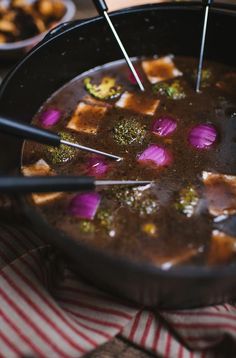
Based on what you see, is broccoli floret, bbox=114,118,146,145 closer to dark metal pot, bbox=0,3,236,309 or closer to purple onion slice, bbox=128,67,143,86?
purple onion slice, bbox=128,67,143,86

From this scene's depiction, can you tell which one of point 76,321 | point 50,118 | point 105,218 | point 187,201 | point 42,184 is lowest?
point 76,321

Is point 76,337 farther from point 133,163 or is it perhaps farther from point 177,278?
point 133,163

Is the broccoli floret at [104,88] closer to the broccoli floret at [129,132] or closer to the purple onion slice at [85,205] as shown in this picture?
the broccoli floret at [129,132]

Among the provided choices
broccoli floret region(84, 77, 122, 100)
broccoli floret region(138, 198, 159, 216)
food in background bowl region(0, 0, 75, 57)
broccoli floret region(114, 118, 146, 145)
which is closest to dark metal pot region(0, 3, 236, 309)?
broccoli floret region(84, 77, 122, 100)

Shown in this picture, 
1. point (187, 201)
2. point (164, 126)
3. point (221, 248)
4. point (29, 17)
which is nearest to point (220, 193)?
point (187, 201)

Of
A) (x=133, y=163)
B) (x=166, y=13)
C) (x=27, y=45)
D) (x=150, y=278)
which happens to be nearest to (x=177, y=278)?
(x=150, y=278)

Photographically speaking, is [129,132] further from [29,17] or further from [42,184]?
[29,17]

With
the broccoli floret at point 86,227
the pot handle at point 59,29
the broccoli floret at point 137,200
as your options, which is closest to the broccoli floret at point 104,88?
the pot handle at point 59,29
